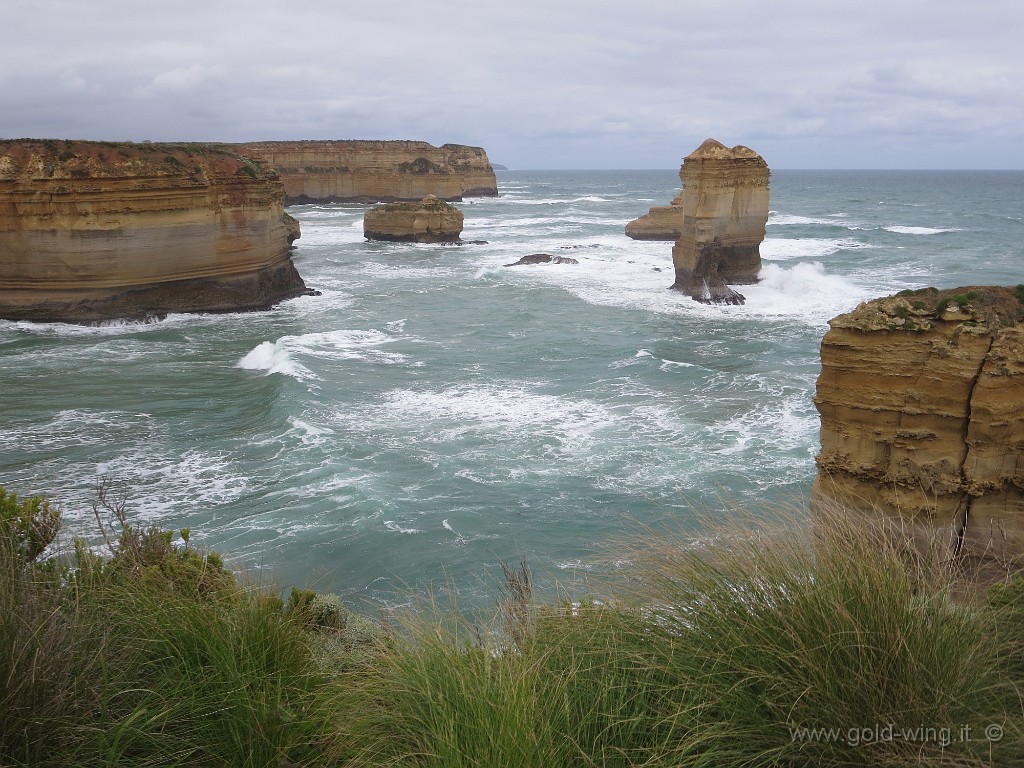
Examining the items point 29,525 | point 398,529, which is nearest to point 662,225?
point 398,529

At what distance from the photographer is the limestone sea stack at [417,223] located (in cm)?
5256

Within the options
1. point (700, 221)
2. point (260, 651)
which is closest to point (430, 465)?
point (260, 651)

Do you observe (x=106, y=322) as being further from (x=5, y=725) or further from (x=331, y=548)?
(x=5, y=725)

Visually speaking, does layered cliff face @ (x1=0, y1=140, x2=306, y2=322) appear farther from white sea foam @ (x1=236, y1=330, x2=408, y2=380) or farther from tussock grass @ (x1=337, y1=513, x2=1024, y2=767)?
tussock grass @ (x1=337, y1=513, x2=1024, y2=767)

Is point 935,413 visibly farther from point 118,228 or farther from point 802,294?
point 802,294

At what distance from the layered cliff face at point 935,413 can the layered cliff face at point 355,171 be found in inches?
3159

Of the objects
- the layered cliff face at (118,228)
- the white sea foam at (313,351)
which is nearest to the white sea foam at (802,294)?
the white sea foam at (313,351)

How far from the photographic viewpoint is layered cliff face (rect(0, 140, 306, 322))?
24969 mm

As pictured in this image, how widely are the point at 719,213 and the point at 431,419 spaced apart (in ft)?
61.1

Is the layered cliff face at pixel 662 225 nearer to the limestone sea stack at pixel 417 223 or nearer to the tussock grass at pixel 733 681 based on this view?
the limestone sea stack at pixel 417 223

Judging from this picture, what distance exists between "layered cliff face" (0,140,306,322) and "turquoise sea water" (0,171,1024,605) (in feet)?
3.50

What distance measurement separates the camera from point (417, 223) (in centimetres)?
5291

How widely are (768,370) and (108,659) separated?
19437 mm

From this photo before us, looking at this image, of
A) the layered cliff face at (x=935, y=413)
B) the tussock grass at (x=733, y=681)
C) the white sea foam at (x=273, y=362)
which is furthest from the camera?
the white sea foam at (x=273, y=362)
